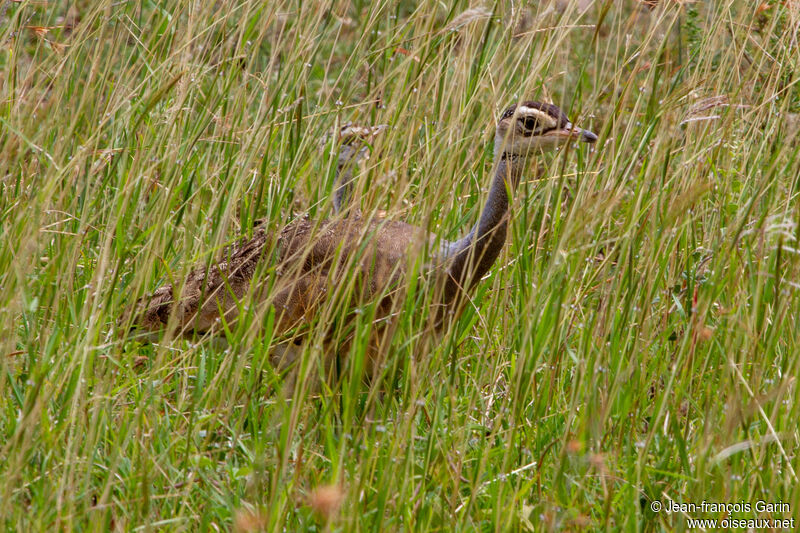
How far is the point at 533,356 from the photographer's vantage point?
7.96 feet

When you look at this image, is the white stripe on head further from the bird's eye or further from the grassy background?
the grassy background

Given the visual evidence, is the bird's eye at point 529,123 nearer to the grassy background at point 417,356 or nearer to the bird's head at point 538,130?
the bird's head at point 538,130

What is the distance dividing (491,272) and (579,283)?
556 millimetres

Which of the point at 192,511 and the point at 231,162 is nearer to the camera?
the point at 192,511

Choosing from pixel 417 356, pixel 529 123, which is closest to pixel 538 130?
pixel 529 123

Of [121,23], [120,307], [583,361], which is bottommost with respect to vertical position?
[120,307]

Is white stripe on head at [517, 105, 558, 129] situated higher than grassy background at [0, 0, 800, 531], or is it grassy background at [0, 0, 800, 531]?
white stripe on head at [517, 105, 558, 129]

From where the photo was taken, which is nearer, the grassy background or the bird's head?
the grassy background

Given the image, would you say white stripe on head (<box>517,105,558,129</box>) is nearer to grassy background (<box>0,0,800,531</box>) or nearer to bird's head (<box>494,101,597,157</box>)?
bird's head (<box>494,101,597,157</box>)

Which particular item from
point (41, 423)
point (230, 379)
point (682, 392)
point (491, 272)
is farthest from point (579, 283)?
point (41, 423)

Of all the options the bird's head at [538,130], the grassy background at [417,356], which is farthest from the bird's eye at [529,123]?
the grassy background at [417,356]

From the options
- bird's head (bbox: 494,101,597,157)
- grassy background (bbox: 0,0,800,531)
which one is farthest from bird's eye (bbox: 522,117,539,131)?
grassy background (bbox: 0,0,800,531)

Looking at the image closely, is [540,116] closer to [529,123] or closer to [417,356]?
[529,123]

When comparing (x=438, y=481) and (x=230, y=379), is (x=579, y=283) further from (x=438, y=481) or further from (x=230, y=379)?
(x=230, y=379)
